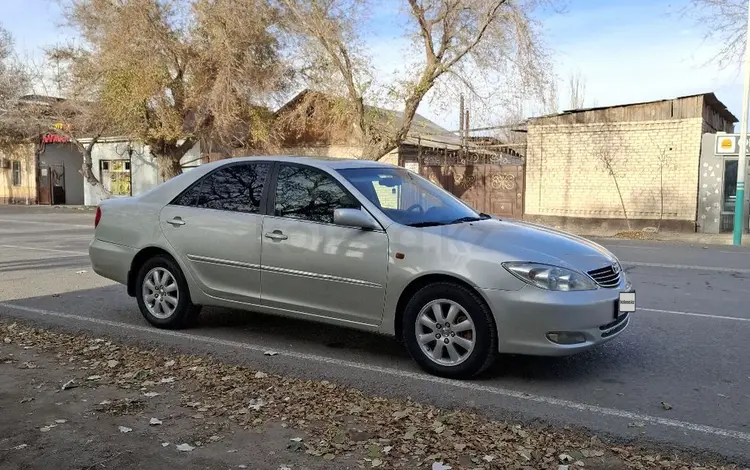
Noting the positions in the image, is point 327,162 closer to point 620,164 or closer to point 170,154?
point 620,164

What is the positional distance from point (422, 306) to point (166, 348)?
2347 mm

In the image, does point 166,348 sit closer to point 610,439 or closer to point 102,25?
point 610,439

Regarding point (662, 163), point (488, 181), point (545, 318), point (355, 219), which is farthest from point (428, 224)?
point (488, 181)

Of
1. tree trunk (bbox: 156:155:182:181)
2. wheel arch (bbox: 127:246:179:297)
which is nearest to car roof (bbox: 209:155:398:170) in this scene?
wheel arch (bbox: 127:246:179:297)

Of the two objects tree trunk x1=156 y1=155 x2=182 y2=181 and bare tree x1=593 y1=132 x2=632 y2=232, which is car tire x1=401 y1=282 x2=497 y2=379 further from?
tree trunk x1=156 y1=155 x2=182 y2=181

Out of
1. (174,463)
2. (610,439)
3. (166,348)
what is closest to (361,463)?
(174,463)

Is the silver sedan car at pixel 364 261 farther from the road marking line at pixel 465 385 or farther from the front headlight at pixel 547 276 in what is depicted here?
the road marking line at pixel 465 385

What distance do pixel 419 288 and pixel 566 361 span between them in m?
1.43

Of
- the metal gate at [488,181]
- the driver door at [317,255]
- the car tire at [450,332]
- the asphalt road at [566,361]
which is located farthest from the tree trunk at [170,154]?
the car tire at [450,332]

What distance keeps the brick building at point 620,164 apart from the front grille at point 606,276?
1698 centimetres

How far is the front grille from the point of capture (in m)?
4.72

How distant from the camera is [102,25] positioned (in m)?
23.9

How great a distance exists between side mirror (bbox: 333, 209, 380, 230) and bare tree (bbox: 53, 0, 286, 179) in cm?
1934

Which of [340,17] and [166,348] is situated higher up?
[340,17]
